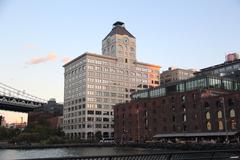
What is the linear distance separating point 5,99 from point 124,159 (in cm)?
17091

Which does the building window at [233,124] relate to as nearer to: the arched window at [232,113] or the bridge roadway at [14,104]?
the arched window at [232,113]

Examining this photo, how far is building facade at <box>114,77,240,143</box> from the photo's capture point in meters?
106

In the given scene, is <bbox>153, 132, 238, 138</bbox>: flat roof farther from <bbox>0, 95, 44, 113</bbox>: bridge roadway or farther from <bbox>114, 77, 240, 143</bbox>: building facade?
<bbox>0, 95, 44, 113</bbox>: bridge roadway

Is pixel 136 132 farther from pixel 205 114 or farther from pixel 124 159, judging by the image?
pixel 124 159

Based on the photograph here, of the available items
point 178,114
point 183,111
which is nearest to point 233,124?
point 183,111

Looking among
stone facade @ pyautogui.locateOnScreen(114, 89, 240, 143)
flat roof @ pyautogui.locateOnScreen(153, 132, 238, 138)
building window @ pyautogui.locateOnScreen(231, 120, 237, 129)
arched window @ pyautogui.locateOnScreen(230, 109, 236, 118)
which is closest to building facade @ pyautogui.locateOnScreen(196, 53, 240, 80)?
stone facade @ pyautogui.locateOnScreen(114, 89, 240, 143)

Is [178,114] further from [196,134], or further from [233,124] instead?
[233,124]

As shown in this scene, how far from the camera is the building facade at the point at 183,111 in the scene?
106188mm

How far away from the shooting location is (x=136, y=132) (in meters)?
146

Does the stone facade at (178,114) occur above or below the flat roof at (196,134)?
above

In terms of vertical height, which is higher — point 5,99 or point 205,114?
point 5,99

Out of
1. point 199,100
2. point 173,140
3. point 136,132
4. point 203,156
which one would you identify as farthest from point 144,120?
point 203,156

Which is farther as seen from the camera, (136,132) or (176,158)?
(136,132)

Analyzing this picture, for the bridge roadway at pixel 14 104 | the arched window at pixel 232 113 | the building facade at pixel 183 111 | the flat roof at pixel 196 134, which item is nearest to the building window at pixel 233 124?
the building facade at pixel 183 111
